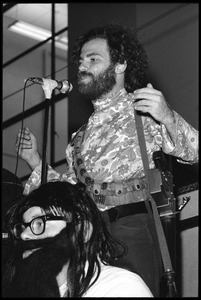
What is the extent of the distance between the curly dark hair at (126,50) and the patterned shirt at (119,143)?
0.53 ft

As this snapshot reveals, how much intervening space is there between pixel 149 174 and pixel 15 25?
235 inches

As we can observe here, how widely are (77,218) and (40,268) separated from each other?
0.90 feet

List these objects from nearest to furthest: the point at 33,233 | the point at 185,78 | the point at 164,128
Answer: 1. the point at 33,233
2. the point at 164,128
3. the point at 185,78

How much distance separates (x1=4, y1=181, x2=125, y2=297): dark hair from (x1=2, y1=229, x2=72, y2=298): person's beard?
2.0 inches

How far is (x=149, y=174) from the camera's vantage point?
279 cm

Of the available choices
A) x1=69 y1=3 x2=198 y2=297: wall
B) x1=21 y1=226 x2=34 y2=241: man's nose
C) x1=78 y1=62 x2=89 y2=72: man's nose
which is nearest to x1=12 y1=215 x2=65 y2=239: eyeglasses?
x1=21 y1=226 x2=34 y2=241: man's nose

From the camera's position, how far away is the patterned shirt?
286cm

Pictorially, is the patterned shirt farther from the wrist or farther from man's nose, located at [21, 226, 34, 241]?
man's nose, located at [21, 226, 34, 241]

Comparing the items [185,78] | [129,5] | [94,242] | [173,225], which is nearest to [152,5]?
[129,5]

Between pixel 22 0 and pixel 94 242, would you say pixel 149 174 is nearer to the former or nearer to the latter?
pixel 94 242

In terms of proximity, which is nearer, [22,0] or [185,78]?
[185,78]

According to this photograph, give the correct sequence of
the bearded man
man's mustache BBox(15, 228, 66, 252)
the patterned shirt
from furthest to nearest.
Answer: the patterned shirt
the bearded man
man's mustache BBox(15, 228, 66, 252)

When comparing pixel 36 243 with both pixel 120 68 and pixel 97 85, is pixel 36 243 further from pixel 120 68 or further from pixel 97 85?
pixel 120 68

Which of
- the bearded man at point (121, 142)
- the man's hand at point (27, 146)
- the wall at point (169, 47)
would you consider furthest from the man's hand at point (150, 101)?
the wall at point (169, 47)
